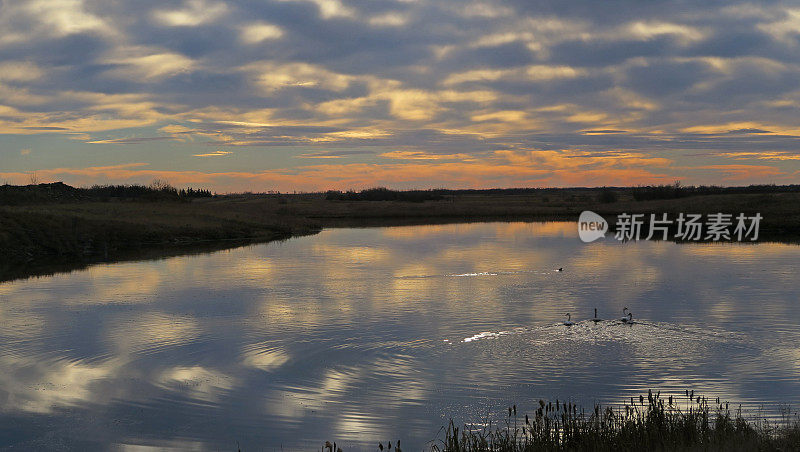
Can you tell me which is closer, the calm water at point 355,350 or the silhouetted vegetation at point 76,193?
the calm water at point 355,350

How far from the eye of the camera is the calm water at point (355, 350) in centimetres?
1152

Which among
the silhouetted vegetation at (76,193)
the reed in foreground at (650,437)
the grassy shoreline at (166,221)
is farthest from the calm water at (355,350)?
the silhouetted vegetation at (76,193)

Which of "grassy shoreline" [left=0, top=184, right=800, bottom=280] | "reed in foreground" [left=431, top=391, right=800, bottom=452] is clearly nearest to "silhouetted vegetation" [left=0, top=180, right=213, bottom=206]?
"grassy shoreline" [left=0, top=184, right=800, bottom=280]

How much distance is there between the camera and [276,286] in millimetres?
27000

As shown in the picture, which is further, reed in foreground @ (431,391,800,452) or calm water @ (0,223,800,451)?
calm water @ (0,223,800,451)

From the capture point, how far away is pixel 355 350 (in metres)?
15.9

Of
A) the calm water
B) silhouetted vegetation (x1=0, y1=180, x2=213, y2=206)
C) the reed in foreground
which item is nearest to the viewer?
the reed in foreground

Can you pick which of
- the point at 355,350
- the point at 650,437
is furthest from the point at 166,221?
the point at 650,437

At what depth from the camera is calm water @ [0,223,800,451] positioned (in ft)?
37.8

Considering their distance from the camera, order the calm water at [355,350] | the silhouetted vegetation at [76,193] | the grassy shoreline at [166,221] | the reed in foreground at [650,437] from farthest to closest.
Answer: the silhouetted vegetation at [76,193]
the grassy shoreline at [166,221]
the calm water at [355,350]
the reed in foreground at [650,437]

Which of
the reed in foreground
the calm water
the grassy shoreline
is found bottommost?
the calm water

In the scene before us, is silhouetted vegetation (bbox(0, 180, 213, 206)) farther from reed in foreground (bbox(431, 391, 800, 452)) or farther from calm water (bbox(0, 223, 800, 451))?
reed in foreground (bbox(431, 391, 800, 452))

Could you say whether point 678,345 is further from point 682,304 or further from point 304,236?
point 304,236

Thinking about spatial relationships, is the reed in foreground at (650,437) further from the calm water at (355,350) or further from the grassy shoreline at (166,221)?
the grassy shoreline at (166,221)
